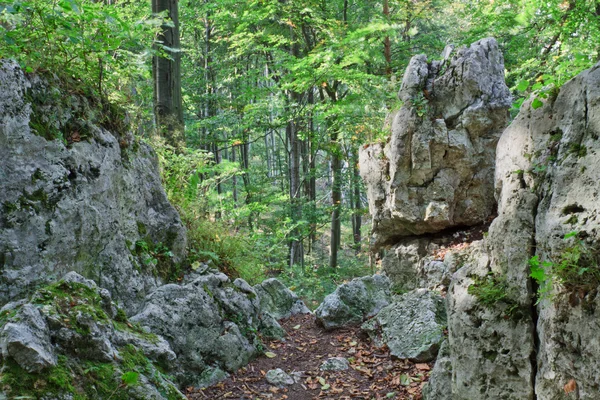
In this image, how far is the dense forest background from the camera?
484 cm

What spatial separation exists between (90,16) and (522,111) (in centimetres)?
454

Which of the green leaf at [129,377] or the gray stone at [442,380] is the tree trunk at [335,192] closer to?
the gray stone at [442,380]

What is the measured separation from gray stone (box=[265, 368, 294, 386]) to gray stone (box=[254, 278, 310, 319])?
278 centimetres

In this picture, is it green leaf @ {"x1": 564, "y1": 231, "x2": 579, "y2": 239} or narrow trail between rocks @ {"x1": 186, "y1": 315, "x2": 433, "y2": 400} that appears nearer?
green leaf @ {"x1": 564, "y1": 231, "x2": 579, "y2": 239}

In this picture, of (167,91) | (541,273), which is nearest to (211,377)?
(541,273)

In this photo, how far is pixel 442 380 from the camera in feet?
13.0

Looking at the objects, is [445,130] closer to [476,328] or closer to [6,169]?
[476,328]

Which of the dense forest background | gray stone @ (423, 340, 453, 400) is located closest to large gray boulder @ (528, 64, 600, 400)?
the dense forest background

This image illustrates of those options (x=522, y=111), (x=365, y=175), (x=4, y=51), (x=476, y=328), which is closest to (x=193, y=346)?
(x=476, y=328)

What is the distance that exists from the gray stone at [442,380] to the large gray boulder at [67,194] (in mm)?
3401

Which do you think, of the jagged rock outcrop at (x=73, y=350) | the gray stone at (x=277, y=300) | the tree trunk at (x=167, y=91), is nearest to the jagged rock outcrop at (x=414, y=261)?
the gray stone at (x=277, y=300)

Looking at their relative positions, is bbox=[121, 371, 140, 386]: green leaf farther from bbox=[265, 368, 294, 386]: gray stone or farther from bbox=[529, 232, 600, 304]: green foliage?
bbox=[529, 232, 600, 304]: green foliage

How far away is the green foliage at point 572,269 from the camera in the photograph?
2576mm

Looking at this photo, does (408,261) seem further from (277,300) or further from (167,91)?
(167,91)
